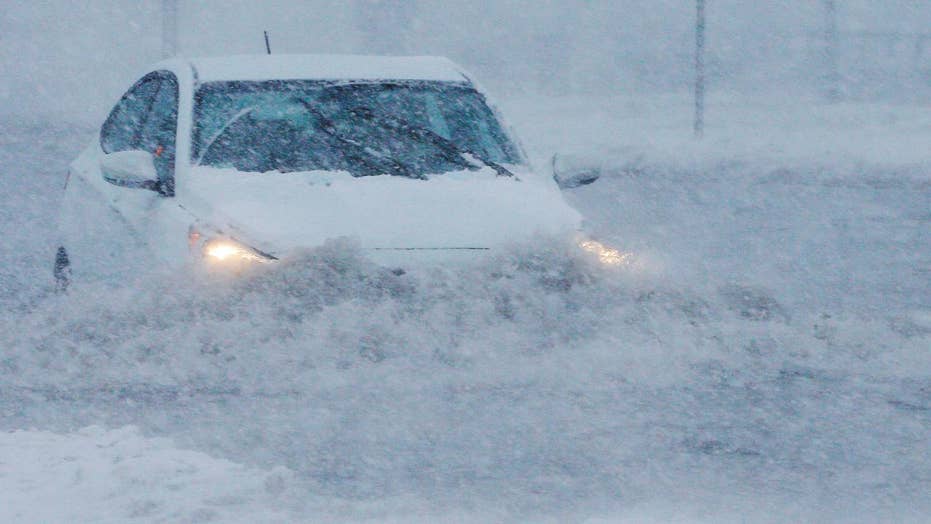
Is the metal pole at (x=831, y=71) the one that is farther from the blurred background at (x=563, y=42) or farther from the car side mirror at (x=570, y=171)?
the car side mirror at (x=570, y=171)

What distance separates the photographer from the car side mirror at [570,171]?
7605 mm

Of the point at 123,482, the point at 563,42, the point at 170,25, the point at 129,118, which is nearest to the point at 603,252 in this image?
the point at 129,118

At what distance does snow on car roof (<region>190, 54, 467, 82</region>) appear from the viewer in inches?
293

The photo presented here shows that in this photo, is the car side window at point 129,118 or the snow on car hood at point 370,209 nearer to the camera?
the snow on car hood at point 370,209

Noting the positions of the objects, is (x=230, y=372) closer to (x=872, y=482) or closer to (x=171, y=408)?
(x=171, y=408)

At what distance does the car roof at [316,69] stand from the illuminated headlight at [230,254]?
1.38 metres

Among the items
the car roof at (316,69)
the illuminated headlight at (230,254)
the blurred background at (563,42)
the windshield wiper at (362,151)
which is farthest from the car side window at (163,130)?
the blurred background at (563,42)

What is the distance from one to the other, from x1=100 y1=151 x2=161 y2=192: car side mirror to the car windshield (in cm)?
24

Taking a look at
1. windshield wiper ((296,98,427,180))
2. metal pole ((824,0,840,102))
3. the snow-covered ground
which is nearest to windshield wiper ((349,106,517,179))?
windshield wiper ((296,98,427,180))

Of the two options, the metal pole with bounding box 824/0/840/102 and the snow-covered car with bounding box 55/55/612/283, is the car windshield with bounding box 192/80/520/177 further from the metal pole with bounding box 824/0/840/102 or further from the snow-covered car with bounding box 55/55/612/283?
the metal pole with bounding box 824/0/840/102

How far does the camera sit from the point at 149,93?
8008mm

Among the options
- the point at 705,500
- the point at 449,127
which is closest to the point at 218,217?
the point at 449,127

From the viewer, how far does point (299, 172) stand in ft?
22.6

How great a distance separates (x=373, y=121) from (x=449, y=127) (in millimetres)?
520
